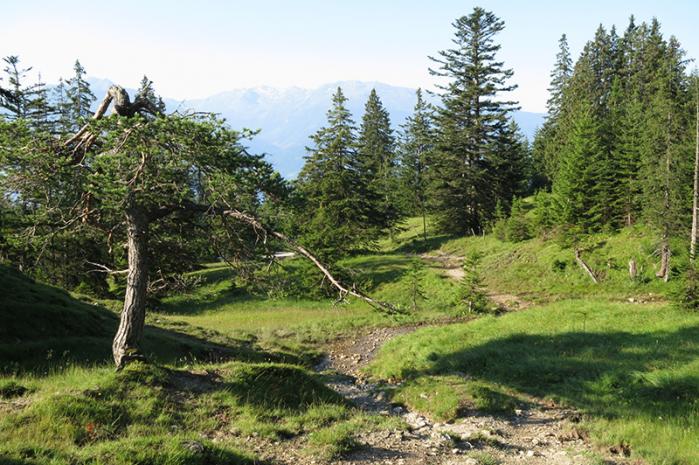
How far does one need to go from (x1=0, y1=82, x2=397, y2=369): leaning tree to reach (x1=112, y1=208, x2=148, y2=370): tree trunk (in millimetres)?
19

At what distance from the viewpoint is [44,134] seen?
8.71m

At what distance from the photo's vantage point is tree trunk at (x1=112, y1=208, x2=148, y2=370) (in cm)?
935

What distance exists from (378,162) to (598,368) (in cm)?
5994

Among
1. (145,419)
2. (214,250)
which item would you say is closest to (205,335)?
(214,250)

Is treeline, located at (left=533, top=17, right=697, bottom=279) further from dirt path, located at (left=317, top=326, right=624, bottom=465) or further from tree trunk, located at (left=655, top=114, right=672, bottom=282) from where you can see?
dirt path, located at (left=317, top=326, right=624, bottom=465)

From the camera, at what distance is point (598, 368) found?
13.1 metres

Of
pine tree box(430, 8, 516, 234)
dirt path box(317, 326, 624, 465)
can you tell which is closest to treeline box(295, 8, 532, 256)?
pine tree box(430, 8, 516, 234)

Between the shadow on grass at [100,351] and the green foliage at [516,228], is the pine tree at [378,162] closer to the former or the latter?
the green foliage at [516,228]

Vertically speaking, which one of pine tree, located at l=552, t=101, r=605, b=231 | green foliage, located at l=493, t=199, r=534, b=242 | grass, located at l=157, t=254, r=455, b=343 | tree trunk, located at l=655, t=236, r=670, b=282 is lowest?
grass, located at l=157, t=254, r=455, b=343

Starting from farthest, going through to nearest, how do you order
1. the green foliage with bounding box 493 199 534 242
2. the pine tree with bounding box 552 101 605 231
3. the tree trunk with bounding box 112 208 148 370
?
the green foliage with bounding box 493 199 534 242 < the pine tree with bounding box 552 101 605 231 < the tree trunk with bounding box 112 208 148 370

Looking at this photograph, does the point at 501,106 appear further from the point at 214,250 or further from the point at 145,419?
the point at 145,419

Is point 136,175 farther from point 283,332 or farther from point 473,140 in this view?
point 473,140

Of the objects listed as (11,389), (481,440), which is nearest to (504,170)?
(481,440)

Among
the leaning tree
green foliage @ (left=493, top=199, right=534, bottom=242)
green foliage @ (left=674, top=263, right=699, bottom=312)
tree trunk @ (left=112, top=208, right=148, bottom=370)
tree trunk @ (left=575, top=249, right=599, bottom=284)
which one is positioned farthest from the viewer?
green foliage @ (left=493, top=199, right=534, bottom=242)
